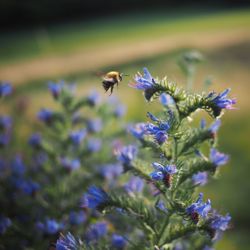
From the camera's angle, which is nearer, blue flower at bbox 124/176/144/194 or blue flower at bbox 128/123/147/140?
blue flower at bbox 128/123/147/140

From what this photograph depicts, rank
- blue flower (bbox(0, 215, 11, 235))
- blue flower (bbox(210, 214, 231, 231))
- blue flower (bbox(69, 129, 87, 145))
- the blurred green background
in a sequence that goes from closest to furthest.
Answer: blue flower (bbox(210, 214, 231, 231)), blue flower (bbox(0, 215, 11, 235)), blue flower (bbox(69, 129, 87, 145)), the blurred green background

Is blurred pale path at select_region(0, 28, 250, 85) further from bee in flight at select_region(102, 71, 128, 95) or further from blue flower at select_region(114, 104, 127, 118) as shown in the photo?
bee in flight at select_region(102, 71, 128, 95)

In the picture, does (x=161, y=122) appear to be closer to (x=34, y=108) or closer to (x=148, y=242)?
(x=148, y=242)

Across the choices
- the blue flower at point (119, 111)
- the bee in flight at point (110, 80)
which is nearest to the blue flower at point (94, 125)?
the blue flower at point (119, 111)

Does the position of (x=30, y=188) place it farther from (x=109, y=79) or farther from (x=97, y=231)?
(x=109, y=79)

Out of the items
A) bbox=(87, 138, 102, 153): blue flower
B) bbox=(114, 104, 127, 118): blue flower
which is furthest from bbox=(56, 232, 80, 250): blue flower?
bbox=(114, 104, 127, 118): blue flower

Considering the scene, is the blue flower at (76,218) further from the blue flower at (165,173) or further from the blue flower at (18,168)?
the blue flower at (165,173)
